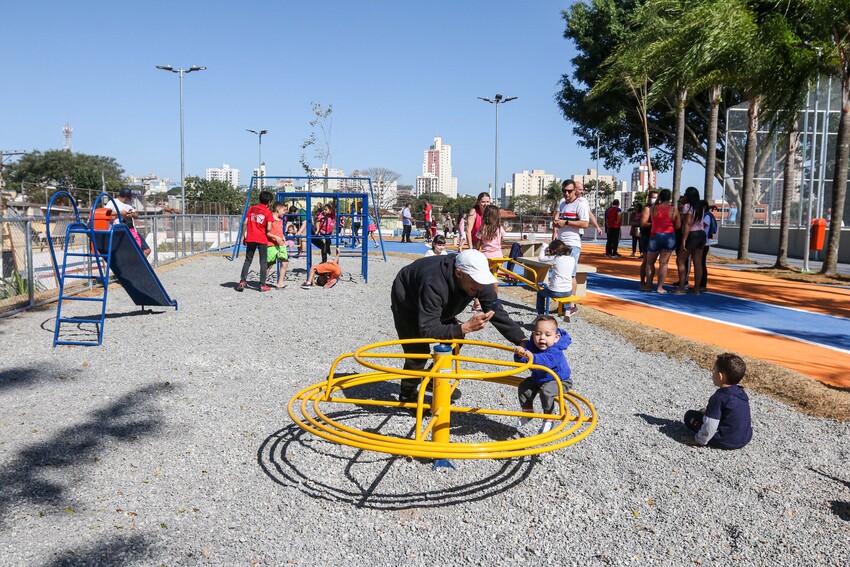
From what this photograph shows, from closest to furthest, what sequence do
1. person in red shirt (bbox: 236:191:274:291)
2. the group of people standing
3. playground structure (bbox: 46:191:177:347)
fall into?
playground structure (bbox: 46:191:177:347), the group of people standing, person in red shirt (bbox: 236:191:274:291)

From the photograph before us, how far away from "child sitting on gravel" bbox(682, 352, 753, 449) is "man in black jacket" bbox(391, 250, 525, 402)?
1.39 meters

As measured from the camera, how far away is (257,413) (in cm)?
513

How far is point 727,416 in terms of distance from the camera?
4.53m

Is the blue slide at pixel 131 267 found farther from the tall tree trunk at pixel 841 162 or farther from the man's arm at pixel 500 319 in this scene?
the tall tree trunk at pixel 841 162

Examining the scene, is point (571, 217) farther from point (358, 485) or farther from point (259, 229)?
point (358, 485)

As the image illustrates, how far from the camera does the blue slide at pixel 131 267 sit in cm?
805

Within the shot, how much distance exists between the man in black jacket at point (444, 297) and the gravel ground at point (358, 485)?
0.84 metres

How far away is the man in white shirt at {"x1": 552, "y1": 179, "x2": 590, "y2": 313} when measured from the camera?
910cm

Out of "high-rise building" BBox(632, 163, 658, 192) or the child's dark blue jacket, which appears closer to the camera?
the child's dark blue jacket

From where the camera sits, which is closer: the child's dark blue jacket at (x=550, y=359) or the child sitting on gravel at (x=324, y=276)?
the child's dark blue jacket at (x=550, y=359)

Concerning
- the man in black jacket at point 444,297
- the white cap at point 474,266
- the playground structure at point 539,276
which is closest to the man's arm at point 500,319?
the man in black jacket at point 444,297

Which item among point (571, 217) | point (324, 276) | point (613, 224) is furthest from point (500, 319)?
point (613, 224)

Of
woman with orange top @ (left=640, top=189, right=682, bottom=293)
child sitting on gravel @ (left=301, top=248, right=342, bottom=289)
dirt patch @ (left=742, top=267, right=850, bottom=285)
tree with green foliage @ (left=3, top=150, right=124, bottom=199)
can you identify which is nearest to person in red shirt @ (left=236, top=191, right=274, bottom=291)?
child sitting on gravel @ (left=301, top=248, right=342, bottom=289)

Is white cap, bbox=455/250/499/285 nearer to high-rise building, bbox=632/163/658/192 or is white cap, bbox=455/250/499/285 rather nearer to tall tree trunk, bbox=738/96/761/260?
tall tree trunk, bbox=738/96/761/260
